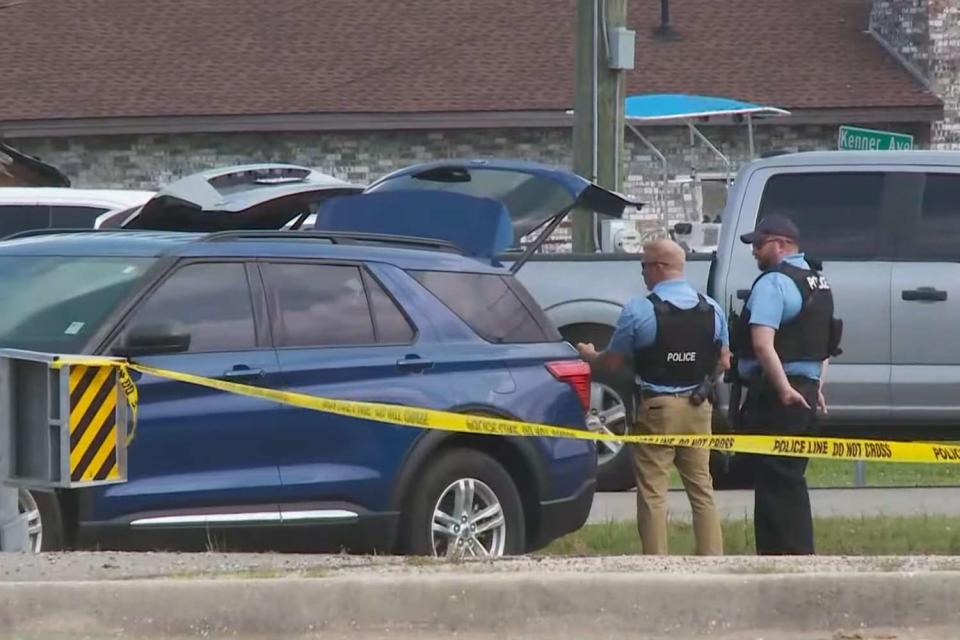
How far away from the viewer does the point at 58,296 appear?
8070 millimetres

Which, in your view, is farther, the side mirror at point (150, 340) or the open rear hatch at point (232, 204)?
the open rear hatch at point (232, 204)

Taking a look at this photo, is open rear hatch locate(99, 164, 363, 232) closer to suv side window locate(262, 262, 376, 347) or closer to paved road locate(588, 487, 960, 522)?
paved road locate(588, 487, 960, 522)

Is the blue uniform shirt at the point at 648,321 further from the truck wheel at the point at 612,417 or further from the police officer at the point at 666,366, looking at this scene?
the truck wheel at the point at 612,417

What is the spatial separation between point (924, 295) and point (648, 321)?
3425mm

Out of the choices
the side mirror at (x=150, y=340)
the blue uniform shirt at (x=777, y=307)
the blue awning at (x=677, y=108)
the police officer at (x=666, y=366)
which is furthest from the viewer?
the blue awning at (x=677, y=108)

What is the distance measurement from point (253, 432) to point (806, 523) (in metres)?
2.71

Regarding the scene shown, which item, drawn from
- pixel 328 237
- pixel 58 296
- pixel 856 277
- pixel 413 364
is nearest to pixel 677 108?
pixel 856 277

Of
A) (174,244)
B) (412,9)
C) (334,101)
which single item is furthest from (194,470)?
(412,9)

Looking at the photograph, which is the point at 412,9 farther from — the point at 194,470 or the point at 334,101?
the point at 194,470

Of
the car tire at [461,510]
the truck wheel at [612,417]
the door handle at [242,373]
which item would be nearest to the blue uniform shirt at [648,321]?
the car tire at [461,510]

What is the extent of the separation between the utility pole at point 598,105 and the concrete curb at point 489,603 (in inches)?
299

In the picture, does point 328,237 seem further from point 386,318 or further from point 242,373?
point 242,373

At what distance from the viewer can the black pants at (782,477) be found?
881 cm

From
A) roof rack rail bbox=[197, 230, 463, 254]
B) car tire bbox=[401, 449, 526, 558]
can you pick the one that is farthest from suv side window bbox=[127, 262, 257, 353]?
car tire bbox=[401, 449, 526, 558]
